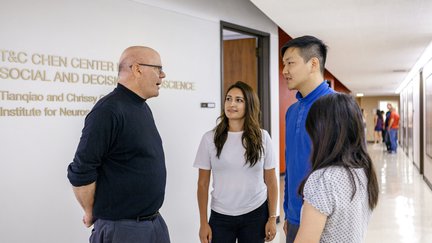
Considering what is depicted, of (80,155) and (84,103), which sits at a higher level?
(84,103)

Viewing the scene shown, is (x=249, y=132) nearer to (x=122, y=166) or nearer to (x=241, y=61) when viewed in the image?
(x=122, y=166)

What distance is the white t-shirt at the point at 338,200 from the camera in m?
1.40

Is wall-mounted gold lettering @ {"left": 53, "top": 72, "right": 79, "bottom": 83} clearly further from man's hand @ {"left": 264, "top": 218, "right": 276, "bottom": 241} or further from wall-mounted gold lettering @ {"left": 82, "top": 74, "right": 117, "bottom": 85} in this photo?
man's hand @ {"left": 264, "top": 218, "right": 276, "bottom": 241}

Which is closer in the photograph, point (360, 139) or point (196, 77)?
point (360, 139)

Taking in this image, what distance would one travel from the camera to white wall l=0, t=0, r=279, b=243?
2754 millimetres

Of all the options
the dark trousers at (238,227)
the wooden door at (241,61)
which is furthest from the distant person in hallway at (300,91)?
the wooden door at (241,61)

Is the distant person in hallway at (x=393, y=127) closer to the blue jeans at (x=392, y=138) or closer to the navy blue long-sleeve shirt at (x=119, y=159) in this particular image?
the blue jeans at (x=392, y=138)

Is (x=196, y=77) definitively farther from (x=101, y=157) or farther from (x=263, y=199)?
(x=101, y=157)

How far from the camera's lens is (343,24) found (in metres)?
5.51

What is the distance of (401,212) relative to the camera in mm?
6594

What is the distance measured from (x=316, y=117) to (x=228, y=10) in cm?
354

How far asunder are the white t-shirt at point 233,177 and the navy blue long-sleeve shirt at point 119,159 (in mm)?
486

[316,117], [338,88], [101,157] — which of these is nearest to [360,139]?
[316,117]

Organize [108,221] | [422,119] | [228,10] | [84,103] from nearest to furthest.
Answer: [108,221]
[84,103]
[228,10]
[422,119]
